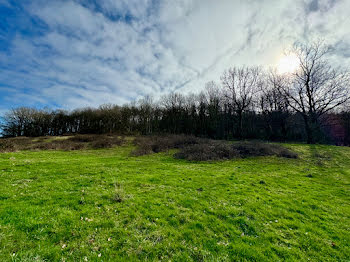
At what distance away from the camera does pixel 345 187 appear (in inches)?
382

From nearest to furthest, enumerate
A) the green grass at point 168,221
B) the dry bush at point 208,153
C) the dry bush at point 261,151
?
the green grass at point 168,221, the dry bush at point 208,153, the dry bush at point 261,151

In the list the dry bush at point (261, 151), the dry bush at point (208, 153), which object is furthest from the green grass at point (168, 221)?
the dry bush at point (261, 151)

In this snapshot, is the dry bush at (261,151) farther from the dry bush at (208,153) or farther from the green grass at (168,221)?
the green grass at (168,221)

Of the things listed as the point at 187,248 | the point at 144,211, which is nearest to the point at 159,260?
the point at 187,248

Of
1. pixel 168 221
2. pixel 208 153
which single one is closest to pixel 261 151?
pixel 208 153

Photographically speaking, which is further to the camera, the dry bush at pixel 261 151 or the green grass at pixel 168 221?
the dry bush at pixel 261 151

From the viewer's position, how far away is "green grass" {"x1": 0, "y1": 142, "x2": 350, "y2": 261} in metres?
3.91

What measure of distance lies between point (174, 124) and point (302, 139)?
40.3m

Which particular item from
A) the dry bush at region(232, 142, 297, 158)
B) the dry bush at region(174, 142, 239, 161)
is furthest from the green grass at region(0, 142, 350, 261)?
the dry bush at region(232, 142, 297, 158)

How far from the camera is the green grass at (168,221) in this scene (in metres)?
3.91

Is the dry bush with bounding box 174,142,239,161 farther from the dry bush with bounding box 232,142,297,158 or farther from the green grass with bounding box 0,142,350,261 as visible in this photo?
the green grass with bounding box 0,142,350,261

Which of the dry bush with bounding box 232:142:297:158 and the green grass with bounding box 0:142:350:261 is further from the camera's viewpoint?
the dry bush with bounding box 232:142:297:158

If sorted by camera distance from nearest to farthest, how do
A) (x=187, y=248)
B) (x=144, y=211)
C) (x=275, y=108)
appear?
(x=187, y=248) → (x=144, y=211) → (x=275, y=108)

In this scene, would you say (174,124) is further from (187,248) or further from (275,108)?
(187,248)
